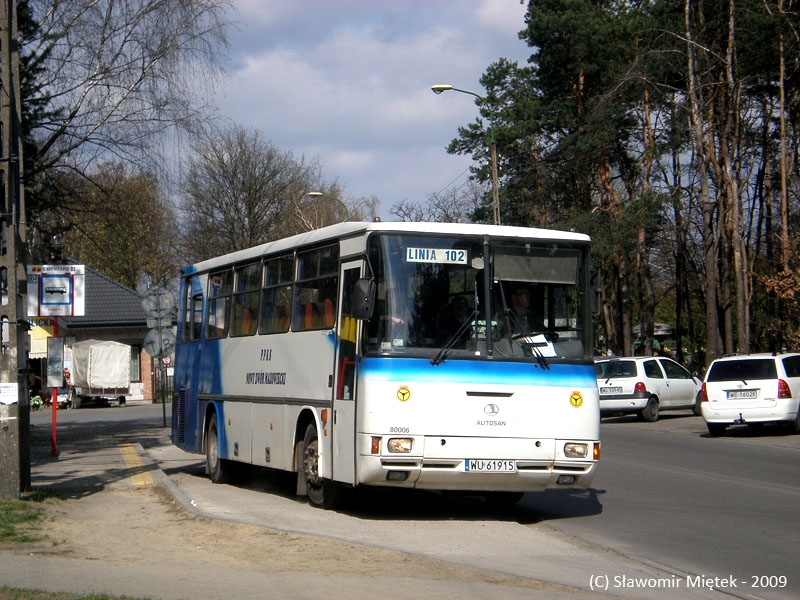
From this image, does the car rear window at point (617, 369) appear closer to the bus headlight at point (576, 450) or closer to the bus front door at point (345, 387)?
the bus headlight at point (576, 450)

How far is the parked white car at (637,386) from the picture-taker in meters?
30.1

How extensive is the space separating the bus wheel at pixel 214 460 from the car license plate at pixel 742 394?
1230 centimetres

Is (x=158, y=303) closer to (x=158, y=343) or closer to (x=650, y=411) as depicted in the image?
(x=158, y=343)

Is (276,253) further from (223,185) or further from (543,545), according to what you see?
(223,185)

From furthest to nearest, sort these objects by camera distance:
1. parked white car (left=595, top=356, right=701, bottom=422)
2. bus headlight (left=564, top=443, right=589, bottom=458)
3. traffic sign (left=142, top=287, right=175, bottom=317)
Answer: parked white car (left=595, top=356, right=701, bottom=422) → traffic sign (left=142, top=287, right=175, bottom=317) → bus headlight (left=564, top=443, right=589, bottom=458)

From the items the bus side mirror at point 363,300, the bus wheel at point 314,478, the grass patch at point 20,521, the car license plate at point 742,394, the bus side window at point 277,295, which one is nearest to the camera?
the grass patch at point 20,521

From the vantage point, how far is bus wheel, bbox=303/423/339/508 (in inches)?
491

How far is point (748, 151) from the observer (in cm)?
4153

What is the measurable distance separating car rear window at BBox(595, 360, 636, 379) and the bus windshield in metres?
18.8

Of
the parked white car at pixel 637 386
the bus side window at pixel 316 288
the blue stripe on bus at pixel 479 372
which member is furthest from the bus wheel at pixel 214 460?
the parked white car at pixel 637 386

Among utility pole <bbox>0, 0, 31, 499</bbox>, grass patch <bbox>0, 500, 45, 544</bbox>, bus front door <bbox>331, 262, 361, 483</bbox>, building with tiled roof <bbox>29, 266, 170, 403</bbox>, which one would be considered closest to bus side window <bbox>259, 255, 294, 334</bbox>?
bus front door <bbox>331, 262, 361, 483</bbox>

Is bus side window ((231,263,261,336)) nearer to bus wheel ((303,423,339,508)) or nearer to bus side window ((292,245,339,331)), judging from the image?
bus side window ((292,245,339,331))

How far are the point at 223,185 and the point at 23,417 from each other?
50337 mm

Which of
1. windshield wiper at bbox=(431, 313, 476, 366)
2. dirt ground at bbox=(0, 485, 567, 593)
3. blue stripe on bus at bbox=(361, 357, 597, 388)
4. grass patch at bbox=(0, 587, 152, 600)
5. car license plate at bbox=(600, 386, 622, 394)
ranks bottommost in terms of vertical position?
dirt ground at bbox=(0, 485, 567, 593)
